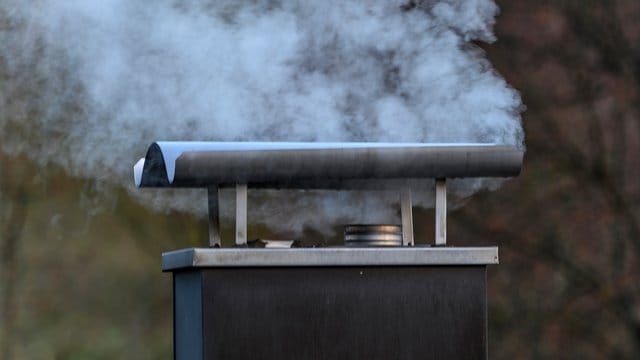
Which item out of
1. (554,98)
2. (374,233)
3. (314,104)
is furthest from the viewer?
(554,98)

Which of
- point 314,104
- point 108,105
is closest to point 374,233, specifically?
point 314,104

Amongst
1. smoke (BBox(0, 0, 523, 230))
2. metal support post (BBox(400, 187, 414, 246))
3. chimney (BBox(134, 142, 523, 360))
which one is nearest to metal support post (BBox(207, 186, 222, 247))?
chimney (BBox(134, 142, 523, 360))

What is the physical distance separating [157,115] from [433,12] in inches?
49.2

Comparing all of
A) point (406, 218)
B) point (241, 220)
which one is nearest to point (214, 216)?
point (241, 220)

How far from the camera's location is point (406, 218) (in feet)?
12.6

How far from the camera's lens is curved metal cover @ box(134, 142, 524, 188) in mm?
3521

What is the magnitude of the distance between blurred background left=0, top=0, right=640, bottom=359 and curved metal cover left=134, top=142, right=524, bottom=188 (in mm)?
2103

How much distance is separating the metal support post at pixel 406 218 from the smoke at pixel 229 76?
125 centimetres

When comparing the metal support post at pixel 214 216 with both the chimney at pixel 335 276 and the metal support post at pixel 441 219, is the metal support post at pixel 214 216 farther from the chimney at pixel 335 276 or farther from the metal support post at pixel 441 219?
the metal support post at pixel 441 219

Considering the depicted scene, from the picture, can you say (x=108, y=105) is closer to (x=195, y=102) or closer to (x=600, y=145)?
(x=195, y=102)

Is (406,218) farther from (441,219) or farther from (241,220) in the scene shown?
(241,220)

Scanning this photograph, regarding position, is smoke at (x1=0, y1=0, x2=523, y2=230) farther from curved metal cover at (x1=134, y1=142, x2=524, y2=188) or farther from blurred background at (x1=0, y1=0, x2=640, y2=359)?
curved metal cover at (x1=134, y1=142, x2=524, y2=188)

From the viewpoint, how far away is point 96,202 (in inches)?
219

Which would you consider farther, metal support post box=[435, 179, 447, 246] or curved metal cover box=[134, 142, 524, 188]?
metal support post box=[435, 179, 447, 246]
